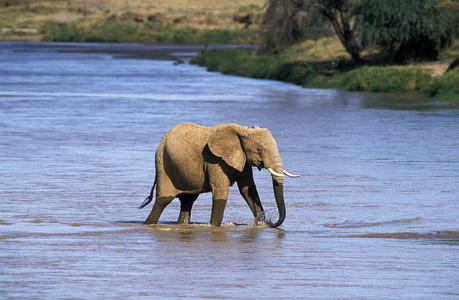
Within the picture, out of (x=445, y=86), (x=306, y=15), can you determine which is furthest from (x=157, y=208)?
(x=306, y=15)

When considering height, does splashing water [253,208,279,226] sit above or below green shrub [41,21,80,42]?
above

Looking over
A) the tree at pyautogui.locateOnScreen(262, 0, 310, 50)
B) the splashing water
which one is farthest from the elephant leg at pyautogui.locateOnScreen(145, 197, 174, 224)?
the tree at pyautogui.locateOnScreen(262, 0, 310, 50)

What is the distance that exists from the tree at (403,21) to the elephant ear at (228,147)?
94.9ft

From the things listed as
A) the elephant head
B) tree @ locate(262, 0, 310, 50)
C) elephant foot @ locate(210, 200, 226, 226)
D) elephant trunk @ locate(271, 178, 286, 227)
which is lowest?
tree @ locate(262, 0, 310, 50)

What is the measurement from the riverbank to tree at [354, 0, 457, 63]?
1163 mm

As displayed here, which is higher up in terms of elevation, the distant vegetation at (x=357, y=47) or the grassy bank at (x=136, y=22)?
the distant vegetation at (x=357, y=47)

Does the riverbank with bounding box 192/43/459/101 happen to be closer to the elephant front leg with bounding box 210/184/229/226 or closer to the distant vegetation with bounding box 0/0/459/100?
the distant vegetation with bounding box 0/0/459/100

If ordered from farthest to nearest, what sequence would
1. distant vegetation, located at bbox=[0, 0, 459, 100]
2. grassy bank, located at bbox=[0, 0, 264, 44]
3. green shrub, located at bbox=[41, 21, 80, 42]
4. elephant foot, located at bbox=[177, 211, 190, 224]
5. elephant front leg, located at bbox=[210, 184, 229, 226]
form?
1. green shrub, located at bbox=[41, 21, 80, 42]
2. grassy bank, located at bbox=[0, 0, 264, 44]
3. distant vegetation, located at bbox=[0, 0, 459, 100]
4. elephant foot, located at bbox=[177, 211, 190, 224]
5. elephant front leg, located at bbox=[210, 184, 229, 226]

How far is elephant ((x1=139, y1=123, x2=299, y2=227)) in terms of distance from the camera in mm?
10227

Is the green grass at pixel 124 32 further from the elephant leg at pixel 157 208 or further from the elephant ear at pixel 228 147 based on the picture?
the elephant ear at pixel 228 147

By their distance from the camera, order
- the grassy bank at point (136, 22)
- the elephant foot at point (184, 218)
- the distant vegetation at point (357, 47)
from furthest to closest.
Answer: the grassy bank at point (136, 22), the distant vegetation at point (357, 47), the elephant foot at point (184, 218)

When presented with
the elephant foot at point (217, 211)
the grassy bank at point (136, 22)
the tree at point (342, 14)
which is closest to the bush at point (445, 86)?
the tree at point (342, 14)

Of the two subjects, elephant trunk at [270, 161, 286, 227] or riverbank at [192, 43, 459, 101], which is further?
riverbank at [192, 43, 459, 101]

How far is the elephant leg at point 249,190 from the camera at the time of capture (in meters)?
10.6
